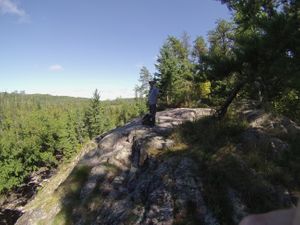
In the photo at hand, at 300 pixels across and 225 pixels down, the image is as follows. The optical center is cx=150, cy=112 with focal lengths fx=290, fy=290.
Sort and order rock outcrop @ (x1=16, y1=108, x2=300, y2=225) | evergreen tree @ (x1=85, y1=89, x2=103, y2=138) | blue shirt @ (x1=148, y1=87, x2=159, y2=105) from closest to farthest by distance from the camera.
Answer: rock outcrop @ (x1=16, y1=108, x2=300, y2=225) → blue shirt @ (x1=148, y1=87, x2=159, y2=105) → evergreen tree @ (x1=85, y1=89, x2=103, y2=138)

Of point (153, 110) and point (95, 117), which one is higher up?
point (153, 110)

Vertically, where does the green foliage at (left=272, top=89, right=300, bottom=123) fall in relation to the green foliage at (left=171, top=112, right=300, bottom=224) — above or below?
above

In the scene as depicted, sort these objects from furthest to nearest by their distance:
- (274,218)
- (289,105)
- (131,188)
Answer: (289,105)
(131,188)
(274,218)

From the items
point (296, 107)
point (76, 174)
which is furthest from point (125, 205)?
point (296, 107)

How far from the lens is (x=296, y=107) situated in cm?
1791

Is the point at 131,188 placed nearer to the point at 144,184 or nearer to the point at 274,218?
the point at 144,184

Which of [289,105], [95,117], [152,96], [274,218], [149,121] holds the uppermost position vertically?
[152,96]

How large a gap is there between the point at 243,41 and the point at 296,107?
10.3 meters

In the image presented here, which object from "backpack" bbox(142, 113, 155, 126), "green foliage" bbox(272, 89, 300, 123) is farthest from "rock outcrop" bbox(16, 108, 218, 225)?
"green foliage" bbox(272, 89, 300, 123)

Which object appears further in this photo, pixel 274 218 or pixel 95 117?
pixel 95 117

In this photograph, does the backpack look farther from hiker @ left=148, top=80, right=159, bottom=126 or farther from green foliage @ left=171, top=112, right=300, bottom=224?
green foliage @ left=171, top=112, right=300, bottom=224

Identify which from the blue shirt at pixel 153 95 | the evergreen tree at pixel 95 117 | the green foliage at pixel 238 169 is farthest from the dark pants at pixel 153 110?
the evergreen tree at pixel 95 117

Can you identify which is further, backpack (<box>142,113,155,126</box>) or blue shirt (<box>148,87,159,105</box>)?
backpack (<box>142,113,155,126</box>)

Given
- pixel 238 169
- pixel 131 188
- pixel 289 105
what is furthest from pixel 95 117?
pixel 238 169
